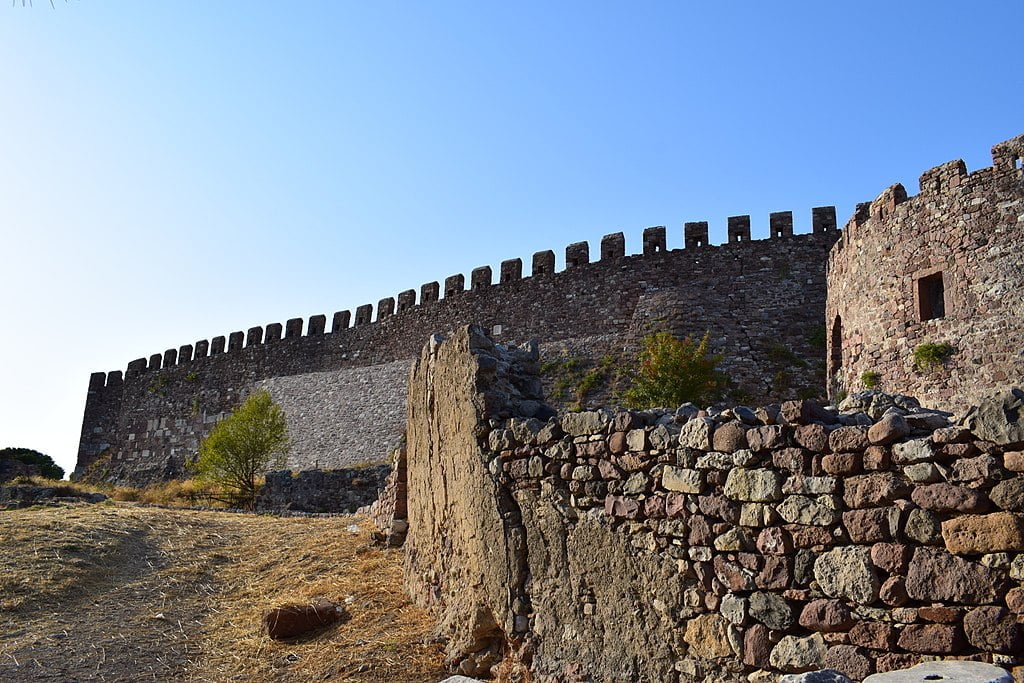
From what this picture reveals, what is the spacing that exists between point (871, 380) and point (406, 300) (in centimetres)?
1961

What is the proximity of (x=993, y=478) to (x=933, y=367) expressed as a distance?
9.27 meters

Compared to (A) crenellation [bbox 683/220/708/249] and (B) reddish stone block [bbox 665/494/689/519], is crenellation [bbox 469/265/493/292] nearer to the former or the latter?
(A) crenellation [bbox 683/220/708/249]

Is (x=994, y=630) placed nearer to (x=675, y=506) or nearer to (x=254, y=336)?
(x=675, y=506)

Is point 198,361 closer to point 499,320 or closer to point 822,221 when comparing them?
point 499,320

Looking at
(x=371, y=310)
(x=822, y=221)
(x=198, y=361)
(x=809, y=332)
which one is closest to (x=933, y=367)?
(x=809, y=332)

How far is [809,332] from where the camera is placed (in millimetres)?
20672

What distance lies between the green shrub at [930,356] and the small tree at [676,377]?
277 inches

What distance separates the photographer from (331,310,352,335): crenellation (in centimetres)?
3250

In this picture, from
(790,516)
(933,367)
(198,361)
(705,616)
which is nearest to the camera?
(790,516)

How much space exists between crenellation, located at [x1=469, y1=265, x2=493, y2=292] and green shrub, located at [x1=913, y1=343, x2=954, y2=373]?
16.4 metres

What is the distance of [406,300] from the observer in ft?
98.6

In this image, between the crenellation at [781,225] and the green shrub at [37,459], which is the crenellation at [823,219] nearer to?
the crenellation at [781,225]

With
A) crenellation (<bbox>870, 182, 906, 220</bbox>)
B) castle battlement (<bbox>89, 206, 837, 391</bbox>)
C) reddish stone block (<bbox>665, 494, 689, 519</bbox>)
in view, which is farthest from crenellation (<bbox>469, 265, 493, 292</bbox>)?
reddish stone block (<bbox>665, 494, 689, 519</bbox>)

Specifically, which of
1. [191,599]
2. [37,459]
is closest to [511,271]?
[191,599]
